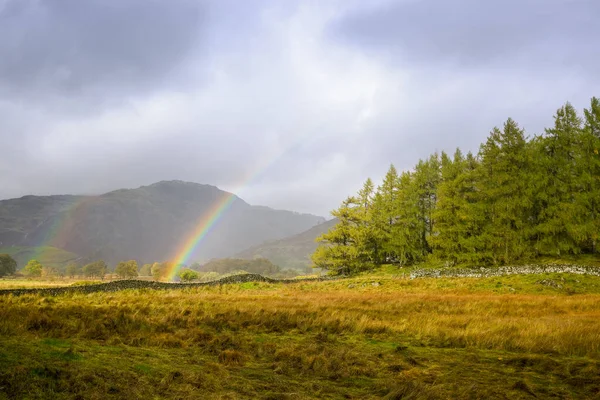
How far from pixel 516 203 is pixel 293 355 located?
117 ft

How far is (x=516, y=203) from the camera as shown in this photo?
117ft

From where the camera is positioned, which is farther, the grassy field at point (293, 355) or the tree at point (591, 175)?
the tree at point (591, 175)

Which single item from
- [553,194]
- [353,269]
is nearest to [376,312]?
[553,194]

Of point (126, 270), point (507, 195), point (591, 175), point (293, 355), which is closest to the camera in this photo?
point (293, 355)

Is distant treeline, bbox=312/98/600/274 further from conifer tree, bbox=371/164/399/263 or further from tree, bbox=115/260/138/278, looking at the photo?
tree, bbox=115/260/138/278

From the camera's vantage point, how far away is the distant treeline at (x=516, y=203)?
33625mm

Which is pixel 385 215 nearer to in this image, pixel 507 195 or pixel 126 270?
pixel 507 195

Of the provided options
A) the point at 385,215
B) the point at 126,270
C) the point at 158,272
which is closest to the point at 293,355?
the point at 385,215

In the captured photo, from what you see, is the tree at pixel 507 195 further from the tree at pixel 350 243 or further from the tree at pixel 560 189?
the tree at pixel 350 243

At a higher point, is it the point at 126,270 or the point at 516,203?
the point at 516,203

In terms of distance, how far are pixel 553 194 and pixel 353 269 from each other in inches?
1022

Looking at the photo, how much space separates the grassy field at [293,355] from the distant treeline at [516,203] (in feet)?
72.9

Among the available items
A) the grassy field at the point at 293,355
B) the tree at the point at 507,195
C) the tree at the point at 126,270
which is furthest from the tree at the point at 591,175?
the tree at the point at 126,270

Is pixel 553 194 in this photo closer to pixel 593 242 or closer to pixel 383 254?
pixel 593 242
